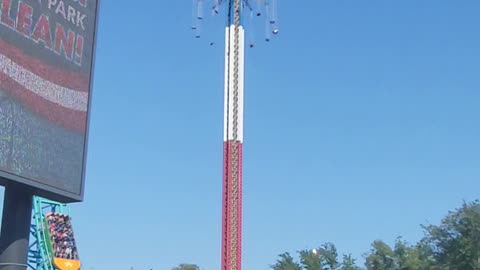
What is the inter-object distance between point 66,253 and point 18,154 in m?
35.6

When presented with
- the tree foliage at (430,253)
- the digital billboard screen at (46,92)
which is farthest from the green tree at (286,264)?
the digital billboard screen at (46,92)

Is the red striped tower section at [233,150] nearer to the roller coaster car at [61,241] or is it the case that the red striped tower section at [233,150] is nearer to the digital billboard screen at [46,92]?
the roller coaster car at [61,241]

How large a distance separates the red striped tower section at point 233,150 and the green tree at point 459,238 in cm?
1112

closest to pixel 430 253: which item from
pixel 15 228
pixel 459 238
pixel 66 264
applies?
pixel 459 238

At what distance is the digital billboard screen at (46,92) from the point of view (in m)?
15.0

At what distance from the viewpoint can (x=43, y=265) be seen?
4828 centimetres

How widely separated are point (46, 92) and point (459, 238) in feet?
121

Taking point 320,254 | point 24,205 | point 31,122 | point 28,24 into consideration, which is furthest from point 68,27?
point 320,254

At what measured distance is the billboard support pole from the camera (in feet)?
53.4

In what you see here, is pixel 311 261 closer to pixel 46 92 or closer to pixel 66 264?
pixel 66 264

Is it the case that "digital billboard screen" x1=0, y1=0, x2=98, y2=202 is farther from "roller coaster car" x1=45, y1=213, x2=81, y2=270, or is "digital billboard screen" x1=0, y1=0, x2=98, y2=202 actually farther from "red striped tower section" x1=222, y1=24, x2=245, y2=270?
"red striped tower section" x1=222, y1=24, x2=245, y2=270

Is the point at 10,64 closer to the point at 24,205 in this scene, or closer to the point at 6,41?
the point at 6,41

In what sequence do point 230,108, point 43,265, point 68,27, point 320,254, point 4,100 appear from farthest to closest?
point 320,254
point 230,108
point 43,265
point 68,27
point 4,100

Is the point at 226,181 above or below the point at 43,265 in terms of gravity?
above
